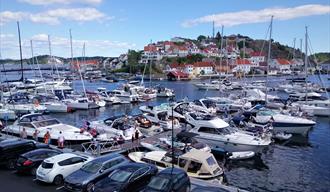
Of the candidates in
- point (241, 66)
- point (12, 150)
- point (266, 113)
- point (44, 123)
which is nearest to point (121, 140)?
point (44, 123)

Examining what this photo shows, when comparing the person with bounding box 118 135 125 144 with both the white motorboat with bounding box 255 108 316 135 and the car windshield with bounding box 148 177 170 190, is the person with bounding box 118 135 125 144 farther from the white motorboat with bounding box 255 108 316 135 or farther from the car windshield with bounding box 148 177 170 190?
the white motorboat with bounding box 255 108 316 135

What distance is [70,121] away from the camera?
166 feet

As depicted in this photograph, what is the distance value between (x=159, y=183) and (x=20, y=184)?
838cm

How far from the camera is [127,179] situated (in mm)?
15664

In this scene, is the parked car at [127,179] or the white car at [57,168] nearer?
the parked car at [127,179]

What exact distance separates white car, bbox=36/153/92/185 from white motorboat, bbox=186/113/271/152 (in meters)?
13.8

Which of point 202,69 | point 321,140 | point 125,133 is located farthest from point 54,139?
point 202,69

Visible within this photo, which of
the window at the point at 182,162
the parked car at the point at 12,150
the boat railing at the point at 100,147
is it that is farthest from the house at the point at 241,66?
the parked car at the point at 12,150

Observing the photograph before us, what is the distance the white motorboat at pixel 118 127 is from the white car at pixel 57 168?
39.3 feet

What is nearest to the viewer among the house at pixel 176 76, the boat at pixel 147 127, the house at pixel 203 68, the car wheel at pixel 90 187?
the car wheel at pixel 90 187

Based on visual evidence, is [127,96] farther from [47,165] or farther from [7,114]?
[47,165]

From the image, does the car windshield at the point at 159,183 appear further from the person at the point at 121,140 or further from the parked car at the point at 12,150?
the person at the point at 121,140

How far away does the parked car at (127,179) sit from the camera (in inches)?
602

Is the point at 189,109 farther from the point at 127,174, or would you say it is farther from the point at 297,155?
the point at 127,174
